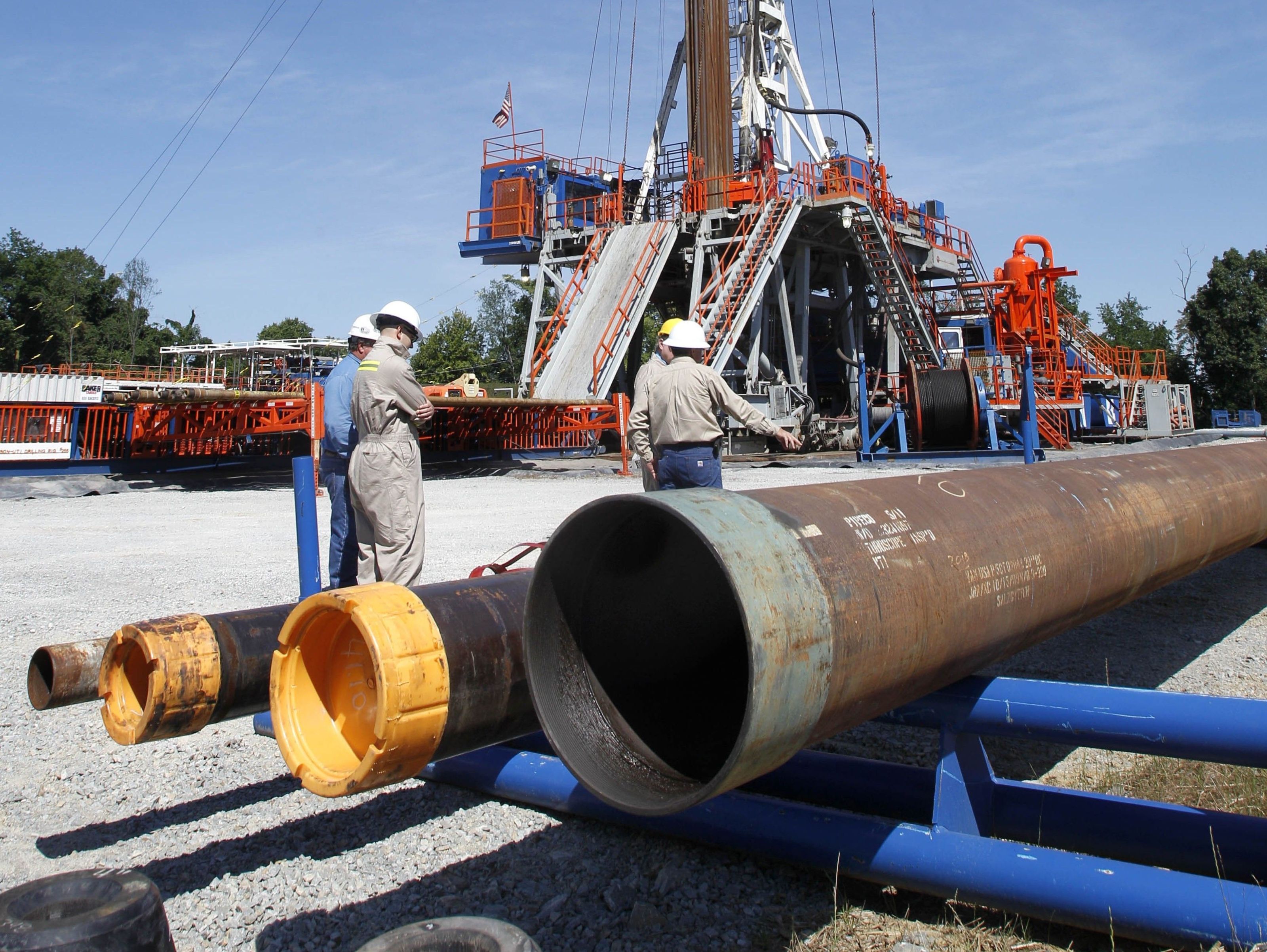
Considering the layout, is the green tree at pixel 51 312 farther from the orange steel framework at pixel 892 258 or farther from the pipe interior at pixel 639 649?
the pipe interior at pixel 639 649

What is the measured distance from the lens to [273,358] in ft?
88.7

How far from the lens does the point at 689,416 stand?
5.42 meters

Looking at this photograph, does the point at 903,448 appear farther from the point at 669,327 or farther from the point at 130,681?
the point at 130,681

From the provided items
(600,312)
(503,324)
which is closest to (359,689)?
(600,312)

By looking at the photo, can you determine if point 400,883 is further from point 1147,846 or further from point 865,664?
point 1147,846

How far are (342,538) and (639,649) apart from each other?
2.92 m

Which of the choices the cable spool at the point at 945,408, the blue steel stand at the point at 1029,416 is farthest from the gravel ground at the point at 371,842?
the cable spool at the point at 945,408

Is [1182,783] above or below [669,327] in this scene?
below

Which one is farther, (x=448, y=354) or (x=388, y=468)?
(x=448, y=354)

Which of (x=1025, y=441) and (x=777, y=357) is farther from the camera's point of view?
(x=777, y=357)

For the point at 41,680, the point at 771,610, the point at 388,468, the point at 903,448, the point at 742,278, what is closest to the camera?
the point at 771,610

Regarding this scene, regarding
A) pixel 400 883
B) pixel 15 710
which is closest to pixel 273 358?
pixel 15 710

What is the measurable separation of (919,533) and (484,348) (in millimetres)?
68114

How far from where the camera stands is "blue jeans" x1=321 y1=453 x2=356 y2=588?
16.3 ft
